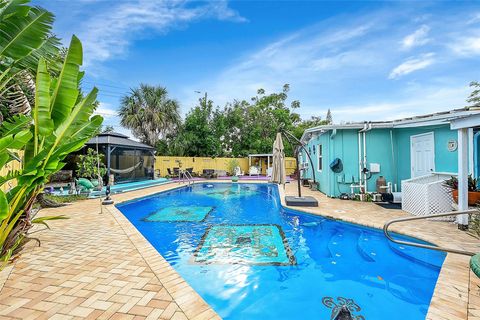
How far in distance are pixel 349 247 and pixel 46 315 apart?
17.0ft

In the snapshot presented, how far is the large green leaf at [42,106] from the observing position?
2.63 metres

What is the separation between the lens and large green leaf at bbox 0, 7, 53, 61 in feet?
9.41

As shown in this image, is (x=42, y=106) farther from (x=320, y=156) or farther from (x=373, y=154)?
(x=320, y=156)

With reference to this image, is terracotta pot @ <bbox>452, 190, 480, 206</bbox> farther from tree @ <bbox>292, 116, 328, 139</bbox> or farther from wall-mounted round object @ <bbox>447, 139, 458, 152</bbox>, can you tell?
tree @ <bbox>292, 116, 328, 139</bbox>

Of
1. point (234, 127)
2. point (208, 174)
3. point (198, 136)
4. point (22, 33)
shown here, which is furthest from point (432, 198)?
point (234, 127)

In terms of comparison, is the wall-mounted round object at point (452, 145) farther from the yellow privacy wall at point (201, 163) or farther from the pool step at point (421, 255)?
the yellow privacy wall at point (201, 163)

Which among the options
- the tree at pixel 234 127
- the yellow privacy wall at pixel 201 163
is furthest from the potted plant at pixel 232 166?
the tree at pixel 234 127

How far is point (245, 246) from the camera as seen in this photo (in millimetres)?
5059

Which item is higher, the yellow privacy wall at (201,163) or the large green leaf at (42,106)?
the large green leaf at (42,106)

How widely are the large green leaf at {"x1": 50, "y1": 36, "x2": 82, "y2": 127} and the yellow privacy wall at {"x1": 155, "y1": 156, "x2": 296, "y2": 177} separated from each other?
18.3 meters

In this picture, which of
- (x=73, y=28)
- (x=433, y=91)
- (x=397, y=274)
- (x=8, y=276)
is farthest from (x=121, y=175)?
(x=433, y=91)

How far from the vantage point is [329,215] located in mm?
6719

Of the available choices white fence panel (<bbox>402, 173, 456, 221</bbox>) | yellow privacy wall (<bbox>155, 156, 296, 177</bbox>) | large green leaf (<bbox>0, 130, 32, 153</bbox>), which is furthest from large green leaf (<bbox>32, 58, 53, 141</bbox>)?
yellow privacy wall (<bbox>155, 156, 296, 177</bbox>)

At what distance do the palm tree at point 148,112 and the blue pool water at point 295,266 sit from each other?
16.1 meters
